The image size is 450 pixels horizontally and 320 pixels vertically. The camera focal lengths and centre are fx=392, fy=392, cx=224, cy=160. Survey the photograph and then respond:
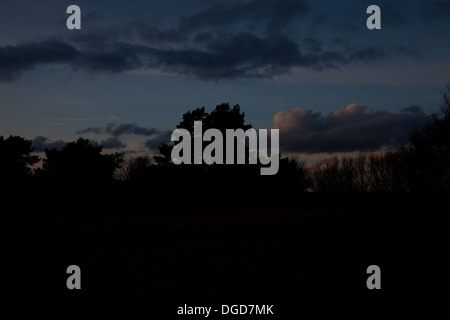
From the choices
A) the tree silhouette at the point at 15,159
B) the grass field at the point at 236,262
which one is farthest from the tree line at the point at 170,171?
the grass field at the point at 236,262

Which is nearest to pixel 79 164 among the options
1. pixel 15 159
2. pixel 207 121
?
pixel 15 159

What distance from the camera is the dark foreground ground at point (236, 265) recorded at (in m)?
8.38

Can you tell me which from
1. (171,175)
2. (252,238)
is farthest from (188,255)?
(171,175)

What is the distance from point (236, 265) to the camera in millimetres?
10977

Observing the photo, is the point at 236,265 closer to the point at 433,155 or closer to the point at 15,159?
the point at 433,155

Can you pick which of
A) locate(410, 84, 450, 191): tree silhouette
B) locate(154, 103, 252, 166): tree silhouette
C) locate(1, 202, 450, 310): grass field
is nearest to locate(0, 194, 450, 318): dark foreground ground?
locate(1, 202, 450, 310): grass field

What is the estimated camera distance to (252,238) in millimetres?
15469

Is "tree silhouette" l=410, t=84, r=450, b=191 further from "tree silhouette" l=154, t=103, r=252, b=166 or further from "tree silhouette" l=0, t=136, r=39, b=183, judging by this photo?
"tree silhouette" l=0, t=136, r=39, b=183

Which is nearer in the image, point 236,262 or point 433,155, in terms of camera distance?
point 236,262

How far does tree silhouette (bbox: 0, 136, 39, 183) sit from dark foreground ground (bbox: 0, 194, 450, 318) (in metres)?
31.1

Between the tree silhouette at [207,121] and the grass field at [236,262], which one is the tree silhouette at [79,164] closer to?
the tree silhouette at [207,121]

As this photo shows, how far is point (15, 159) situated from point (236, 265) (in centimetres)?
4258

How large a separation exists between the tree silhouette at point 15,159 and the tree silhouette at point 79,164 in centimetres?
197
